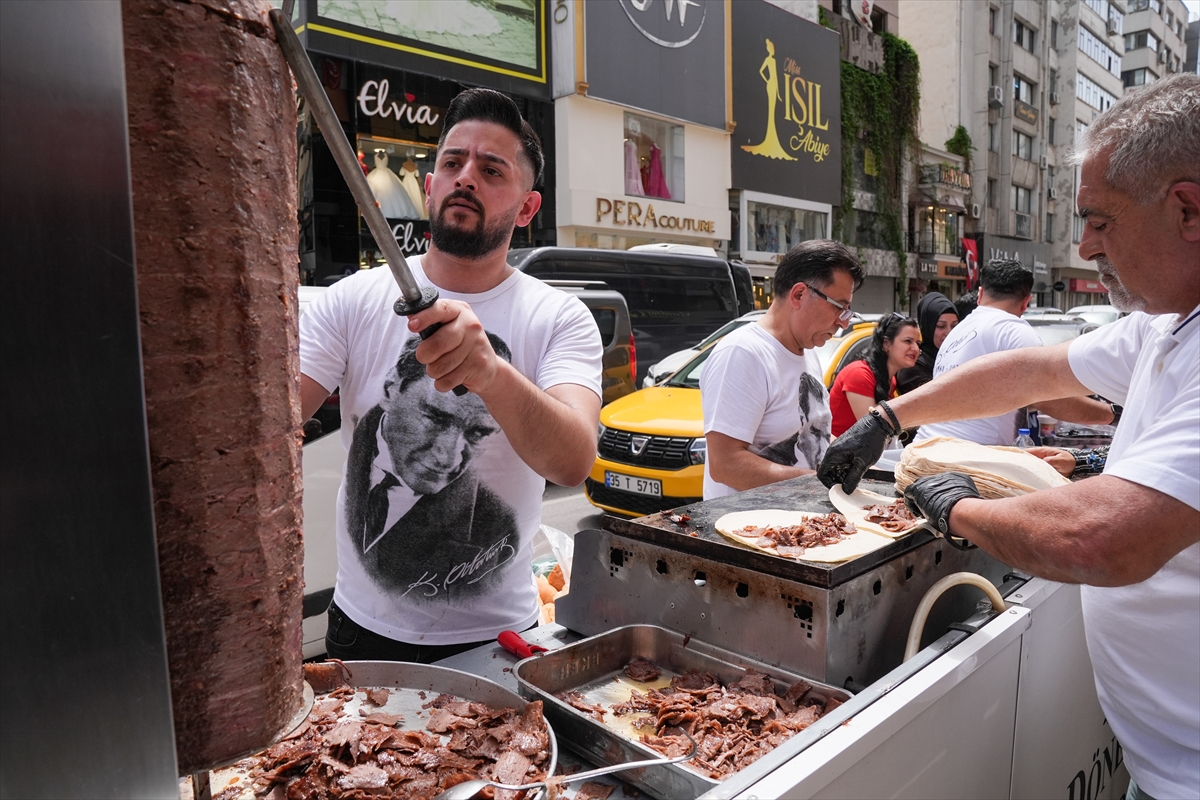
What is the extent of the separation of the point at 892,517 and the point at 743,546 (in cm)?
63

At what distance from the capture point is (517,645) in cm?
191

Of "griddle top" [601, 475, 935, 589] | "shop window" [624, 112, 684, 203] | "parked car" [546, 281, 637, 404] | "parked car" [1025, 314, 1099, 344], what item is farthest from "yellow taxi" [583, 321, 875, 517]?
"shop window" [624, 112, 684, 203]

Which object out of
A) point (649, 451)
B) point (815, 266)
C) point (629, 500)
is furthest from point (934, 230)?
point (815, 266)

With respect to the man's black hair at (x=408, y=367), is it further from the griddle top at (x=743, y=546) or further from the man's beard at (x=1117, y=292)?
the man's beard at (x=1117, y=292)

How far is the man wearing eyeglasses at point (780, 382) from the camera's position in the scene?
335 centimetres

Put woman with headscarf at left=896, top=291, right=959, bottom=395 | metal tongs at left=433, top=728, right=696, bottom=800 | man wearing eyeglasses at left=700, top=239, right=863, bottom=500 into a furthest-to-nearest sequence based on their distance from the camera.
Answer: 1. woman with headscarf at left=896, top=291, right=959, bottom=395
2. man wearing eyeglasses at left=700, top=239, right=863, bottom=500
3. metal tongs at left=433, top=728, right=696, bottom=800

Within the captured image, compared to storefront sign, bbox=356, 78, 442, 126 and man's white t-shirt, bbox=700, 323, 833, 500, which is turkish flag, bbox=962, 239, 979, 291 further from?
man's white t-shirt, bbox=700, 323, 833, 500

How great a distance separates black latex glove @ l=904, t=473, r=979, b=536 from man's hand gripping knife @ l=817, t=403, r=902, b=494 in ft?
1.78

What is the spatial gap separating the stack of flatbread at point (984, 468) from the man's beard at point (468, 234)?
1404 millimetres

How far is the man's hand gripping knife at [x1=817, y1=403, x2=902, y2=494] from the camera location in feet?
8.90

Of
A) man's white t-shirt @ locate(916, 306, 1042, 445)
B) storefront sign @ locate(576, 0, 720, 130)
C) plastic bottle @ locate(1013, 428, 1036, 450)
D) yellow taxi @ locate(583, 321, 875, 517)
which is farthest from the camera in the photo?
storefront sign @ locate(576, 0, 720, 130)

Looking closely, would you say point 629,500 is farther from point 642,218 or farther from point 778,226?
point 778,226

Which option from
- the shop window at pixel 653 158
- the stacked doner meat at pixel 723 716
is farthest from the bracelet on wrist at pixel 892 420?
the shop window at pixel 653 158

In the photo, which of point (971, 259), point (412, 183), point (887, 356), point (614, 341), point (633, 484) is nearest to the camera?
point (887, 356)
